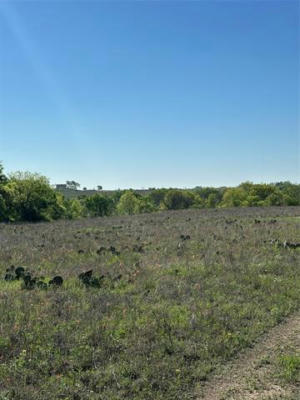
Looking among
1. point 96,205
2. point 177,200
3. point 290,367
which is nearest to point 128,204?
point 96,205

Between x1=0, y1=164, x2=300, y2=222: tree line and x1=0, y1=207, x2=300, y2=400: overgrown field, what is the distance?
138 feet

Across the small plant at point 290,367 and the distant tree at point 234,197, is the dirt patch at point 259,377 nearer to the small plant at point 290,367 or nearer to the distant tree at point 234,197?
the small plant at point 290,367

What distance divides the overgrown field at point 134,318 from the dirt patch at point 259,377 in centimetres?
21

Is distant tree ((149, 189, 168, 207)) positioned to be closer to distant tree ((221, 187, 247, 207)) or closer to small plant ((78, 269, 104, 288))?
distant tree ((221, 187, 247, 207))

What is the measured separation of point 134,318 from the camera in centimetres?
745

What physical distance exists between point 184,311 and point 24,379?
380cm

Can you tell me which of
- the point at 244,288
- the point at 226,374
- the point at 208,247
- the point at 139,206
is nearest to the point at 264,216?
the point at 208,247

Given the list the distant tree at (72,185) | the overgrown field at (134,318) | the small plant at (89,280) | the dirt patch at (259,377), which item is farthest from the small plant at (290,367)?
the distant tree at (72,185)

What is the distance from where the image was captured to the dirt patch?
5.01 m

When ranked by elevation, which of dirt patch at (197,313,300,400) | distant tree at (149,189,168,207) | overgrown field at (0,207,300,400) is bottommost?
dirt patch at (197,313,300,400)

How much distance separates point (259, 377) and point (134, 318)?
2872mm

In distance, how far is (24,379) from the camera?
5188 millimetres

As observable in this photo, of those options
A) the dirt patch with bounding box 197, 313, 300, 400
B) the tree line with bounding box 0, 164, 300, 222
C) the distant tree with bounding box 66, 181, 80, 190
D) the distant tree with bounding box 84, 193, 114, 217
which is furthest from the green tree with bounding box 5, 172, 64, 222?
the distant tree with bounding box 66, 181, 80, 190

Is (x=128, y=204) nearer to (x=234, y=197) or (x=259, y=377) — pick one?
(x=234, y=197)
